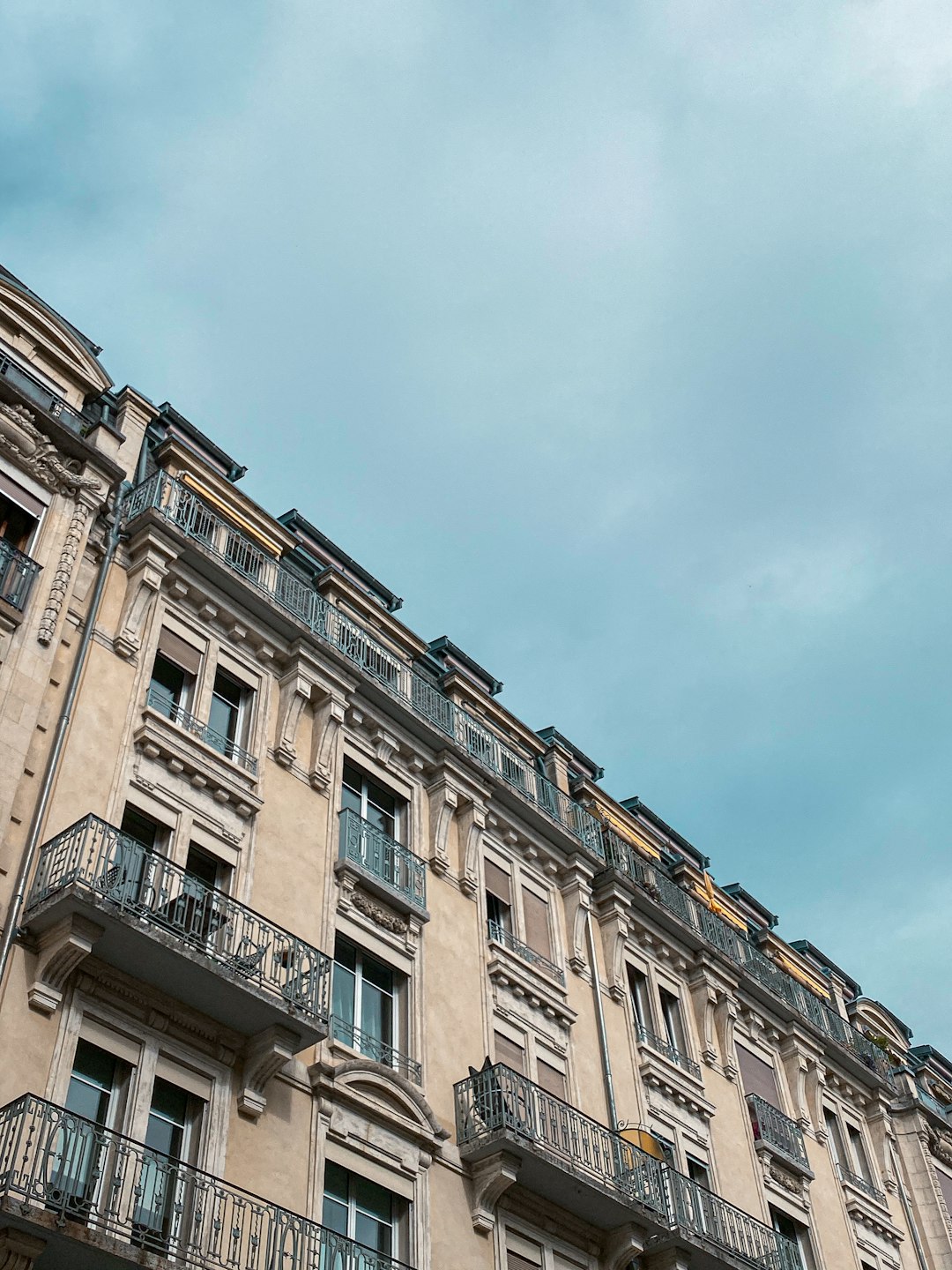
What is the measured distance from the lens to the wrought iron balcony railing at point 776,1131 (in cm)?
2597

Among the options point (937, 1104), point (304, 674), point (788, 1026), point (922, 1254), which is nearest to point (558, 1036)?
point (304, 674)

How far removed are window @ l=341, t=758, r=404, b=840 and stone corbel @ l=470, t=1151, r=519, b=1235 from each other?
5.46 metres

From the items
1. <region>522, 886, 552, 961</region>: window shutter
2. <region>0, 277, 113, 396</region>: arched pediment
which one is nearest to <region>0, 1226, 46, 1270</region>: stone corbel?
<region>522, 886, 552, 961</region>: window shutter

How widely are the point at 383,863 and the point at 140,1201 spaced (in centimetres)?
797

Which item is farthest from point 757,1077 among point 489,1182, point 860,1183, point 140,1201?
point 140,1201

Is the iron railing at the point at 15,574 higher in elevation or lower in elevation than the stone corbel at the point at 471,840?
lower

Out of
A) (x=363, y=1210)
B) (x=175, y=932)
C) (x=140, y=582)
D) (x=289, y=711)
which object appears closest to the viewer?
(x=175, y=932)

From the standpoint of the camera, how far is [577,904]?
2488 centimetres

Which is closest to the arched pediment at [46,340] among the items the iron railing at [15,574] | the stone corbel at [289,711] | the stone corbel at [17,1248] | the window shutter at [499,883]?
the iron railing at [15,574]

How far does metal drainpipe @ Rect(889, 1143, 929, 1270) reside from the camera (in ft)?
95.7

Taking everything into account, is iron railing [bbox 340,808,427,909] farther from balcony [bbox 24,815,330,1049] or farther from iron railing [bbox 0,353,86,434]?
iron railing [bbox 0,353,86,434]

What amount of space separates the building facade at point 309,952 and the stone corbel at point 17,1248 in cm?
2

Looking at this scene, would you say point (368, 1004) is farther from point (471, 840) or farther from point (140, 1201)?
point (140, 1201)

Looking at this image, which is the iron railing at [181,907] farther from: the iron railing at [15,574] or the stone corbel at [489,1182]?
the stone corbel at [489,1182]
